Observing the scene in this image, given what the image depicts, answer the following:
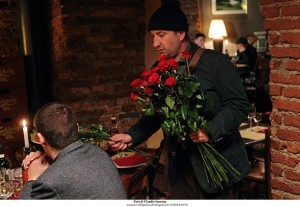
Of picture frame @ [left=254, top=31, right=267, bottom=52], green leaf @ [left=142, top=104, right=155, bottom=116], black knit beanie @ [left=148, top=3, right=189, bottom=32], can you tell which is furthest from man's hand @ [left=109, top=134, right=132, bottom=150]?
picture frame @ [left=254, top=31, right=267, bottom=52]

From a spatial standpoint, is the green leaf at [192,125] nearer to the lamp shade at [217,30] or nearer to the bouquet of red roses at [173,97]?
the bouquet of red roses at [173,97]

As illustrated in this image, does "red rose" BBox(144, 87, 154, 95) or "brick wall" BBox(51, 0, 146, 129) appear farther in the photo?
"brick wall" BBox(51, 0, 146, 129)

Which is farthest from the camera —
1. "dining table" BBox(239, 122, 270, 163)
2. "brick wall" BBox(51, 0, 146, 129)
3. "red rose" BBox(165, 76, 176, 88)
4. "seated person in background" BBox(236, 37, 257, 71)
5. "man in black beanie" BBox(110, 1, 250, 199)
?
"seated person in background" BBox(236, 37, 257, 71)

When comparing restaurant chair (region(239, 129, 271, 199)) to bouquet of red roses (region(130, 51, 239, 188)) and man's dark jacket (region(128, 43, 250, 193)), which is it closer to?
man's dark jacket (region(128, 43, 250, 193))

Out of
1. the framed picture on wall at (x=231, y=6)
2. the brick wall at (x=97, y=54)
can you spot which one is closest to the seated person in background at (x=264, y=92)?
the brick wall at (x=97, y=54)

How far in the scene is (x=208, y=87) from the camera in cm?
221

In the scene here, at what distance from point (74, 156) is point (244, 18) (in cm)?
1020

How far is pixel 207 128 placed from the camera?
6.58 ft

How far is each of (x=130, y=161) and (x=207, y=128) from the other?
0.87 meters

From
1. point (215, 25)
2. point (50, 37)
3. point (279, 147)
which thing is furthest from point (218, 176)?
point (215, 25)

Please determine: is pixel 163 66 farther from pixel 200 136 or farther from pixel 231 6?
pixel 231 6

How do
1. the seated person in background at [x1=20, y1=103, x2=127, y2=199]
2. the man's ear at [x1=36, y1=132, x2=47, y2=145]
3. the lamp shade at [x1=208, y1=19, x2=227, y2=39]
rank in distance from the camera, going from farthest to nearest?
the lamp shade at [x1=208, y1=19, x2=227, y2=39]
the man's ear at [x1=36, y1=132, x2=47, y2=145]
the seated person in background at [x1=20, y1=103, x2=127, y2=199]

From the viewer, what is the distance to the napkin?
2.66 meters
